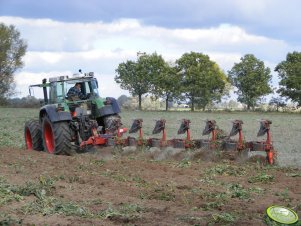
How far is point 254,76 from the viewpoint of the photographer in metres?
69.2

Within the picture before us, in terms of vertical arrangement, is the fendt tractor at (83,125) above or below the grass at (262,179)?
above

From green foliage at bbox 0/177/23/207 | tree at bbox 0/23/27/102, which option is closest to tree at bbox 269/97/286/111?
tree at bbox 0/23/27/102

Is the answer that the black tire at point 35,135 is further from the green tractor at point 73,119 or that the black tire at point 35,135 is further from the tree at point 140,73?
the tree at point 140,73

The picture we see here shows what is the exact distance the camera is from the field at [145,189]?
6918mm

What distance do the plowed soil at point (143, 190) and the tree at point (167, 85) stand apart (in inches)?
2300

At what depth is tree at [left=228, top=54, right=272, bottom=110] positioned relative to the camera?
68.7 metres

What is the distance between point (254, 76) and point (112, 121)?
2203 inches

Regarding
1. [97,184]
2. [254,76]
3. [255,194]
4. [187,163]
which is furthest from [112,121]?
[254,76]

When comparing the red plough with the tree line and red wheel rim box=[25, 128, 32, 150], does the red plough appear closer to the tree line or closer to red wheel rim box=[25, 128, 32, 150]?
red wheel rim box=[25, 128, 32, 150]

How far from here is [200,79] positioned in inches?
2798

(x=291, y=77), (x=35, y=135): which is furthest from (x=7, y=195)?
(x=291, y=77)

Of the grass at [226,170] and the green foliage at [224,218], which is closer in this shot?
the green foliage at [224,218]

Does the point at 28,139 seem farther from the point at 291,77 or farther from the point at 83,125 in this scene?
the point at 291,77

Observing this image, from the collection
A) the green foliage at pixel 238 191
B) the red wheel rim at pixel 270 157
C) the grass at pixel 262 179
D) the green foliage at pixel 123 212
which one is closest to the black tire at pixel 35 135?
the red wheel rim at pixel 270 157
